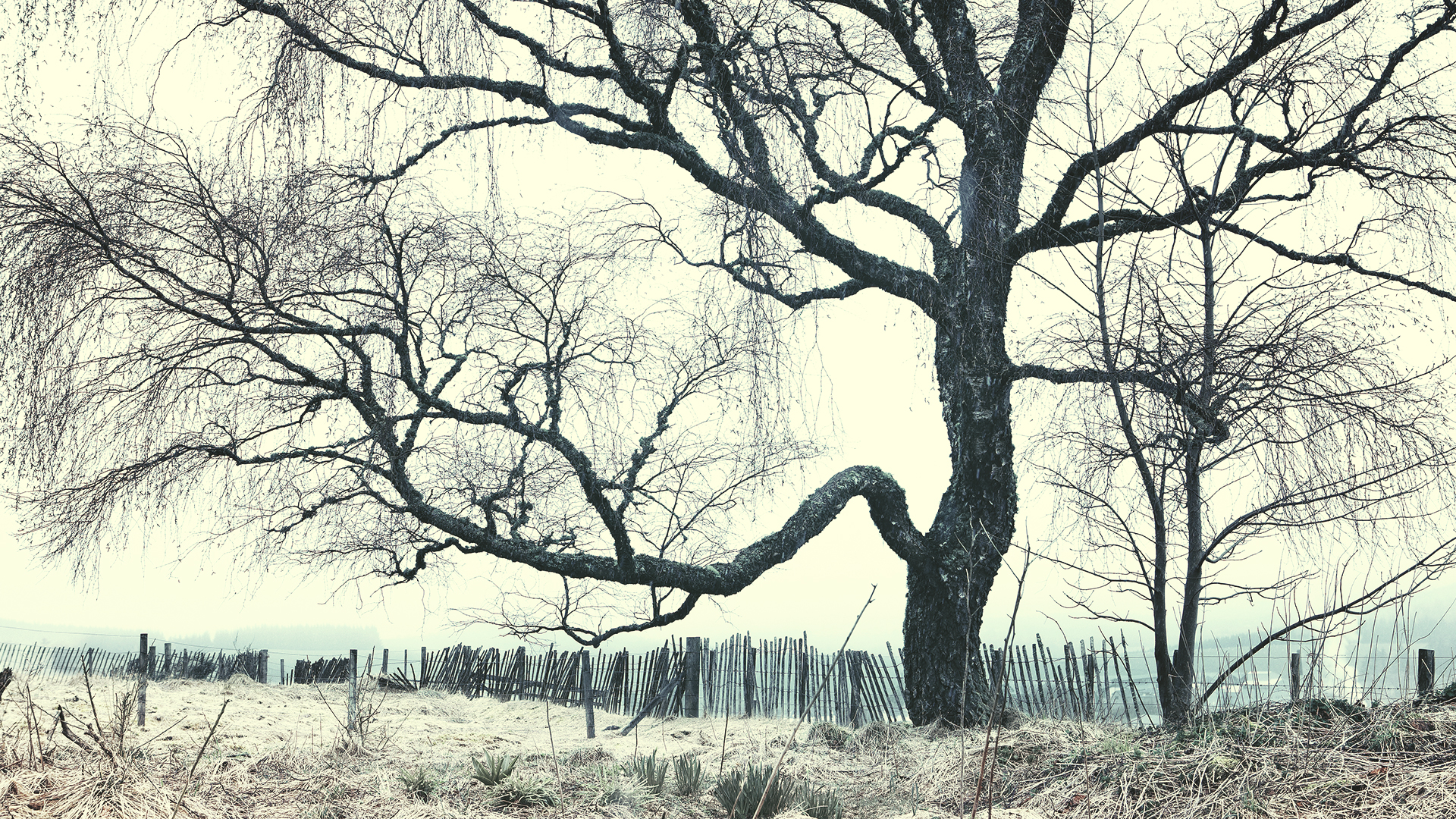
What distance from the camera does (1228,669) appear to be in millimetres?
4559

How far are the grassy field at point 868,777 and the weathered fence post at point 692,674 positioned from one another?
285 inches

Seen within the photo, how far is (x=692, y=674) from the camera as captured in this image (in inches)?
546

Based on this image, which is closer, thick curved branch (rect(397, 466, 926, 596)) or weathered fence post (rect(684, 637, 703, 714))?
thick curved branch (rect(397, 466, 926, 596))

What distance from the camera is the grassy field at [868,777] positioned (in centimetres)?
389

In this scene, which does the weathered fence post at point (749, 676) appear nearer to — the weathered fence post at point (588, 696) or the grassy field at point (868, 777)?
the weathered fence post at point (588, 696)

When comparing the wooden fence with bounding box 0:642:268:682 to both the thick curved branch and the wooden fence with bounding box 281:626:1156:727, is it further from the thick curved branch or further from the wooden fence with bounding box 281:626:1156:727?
the thick curved branch

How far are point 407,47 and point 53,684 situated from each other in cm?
1757

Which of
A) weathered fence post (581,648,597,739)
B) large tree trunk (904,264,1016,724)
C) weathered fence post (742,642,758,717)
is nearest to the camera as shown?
large tree trunk (904,264,1016,724)

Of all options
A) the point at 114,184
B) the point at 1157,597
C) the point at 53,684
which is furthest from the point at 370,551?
the point at 53,684

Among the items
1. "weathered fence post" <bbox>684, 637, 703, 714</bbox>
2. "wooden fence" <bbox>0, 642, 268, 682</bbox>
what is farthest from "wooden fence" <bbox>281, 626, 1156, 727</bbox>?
"wooden fence" <bbox>0, 642, 268, 682</bbox>

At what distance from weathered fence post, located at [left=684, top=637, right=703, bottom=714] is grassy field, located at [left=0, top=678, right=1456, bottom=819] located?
724cm

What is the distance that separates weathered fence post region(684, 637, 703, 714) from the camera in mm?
13820

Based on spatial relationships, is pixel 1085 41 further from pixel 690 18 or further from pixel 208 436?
pixel 208 436

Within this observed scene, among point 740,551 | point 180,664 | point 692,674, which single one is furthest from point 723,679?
point 180,664
